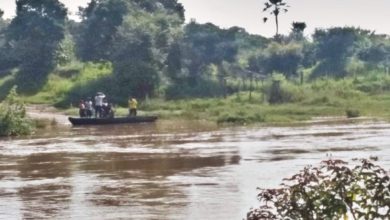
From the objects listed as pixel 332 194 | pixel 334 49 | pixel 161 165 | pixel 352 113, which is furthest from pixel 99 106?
pixel 332 194

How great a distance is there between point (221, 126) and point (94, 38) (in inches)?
1201

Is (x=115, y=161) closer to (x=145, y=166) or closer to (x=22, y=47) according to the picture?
(x=145, y=166)

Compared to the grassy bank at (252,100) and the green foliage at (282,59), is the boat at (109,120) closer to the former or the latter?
the grassy bank at (252,100)

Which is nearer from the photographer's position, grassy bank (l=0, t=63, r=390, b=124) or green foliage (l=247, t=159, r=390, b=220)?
green foliage (l=247, t=159, r=390, b=220)

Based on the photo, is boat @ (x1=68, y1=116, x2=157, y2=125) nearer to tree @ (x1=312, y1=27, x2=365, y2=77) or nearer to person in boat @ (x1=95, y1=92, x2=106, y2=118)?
person in boat @ (x1=95, y1=92, x2=106, y2=118)

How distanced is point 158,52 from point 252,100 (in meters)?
7.73

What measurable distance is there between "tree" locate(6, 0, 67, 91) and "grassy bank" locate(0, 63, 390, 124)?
971 mm

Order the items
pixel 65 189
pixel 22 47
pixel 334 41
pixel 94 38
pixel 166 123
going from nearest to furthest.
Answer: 1. pixel 65 189
2. pixel 166 123
3. pixel 22 47
4. pixel 94 38
5. pixel 334 41

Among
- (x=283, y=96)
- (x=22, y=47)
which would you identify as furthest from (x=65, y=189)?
(x=22, y=47)

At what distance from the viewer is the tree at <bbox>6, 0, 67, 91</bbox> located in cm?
5775

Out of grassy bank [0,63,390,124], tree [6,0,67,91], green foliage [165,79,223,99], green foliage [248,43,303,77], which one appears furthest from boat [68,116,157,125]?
green foliage [248,43,303,77]

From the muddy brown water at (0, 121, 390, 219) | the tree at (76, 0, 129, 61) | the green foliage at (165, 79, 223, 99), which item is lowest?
the muddy brown water at (0, 121, 390, 219)

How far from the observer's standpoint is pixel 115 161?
21.9m

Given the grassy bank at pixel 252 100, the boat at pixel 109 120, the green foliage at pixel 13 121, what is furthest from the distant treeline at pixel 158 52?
the green foliage at pixel 13 121
